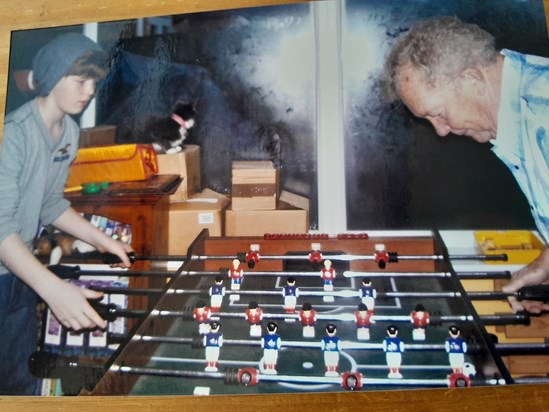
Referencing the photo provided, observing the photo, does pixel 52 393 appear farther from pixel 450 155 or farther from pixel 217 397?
pixel 450 155

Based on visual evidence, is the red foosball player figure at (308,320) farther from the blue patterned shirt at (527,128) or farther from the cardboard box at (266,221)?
the blue patterned shirt at (527,128)

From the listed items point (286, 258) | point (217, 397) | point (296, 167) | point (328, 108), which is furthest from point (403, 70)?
point (217, 397)

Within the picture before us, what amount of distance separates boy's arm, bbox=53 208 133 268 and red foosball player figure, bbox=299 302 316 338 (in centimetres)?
59

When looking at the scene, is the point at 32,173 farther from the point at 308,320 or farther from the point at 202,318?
the point at 308,320

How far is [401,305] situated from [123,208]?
918 millimetres

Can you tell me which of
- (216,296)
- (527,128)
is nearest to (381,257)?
(216,296)

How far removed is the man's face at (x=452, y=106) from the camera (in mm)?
1499

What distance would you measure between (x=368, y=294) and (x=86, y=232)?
916mm

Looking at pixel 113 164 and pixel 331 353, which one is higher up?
pixel 113 164

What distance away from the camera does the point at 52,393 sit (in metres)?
1.38

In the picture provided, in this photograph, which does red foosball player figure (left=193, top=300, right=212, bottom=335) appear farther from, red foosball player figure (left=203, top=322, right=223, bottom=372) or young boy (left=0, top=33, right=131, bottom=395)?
young boy (left=0, top=33, right=131, bottom=395)

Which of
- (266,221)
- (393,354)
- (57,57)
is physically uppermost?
(57,57)

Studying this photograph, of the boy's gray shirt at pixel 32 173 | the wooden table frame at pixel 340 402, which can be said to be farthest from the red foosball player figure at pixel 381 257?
the boy's gray shirt at pixel 32 173

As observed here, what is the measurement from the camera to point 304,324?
1.33m
